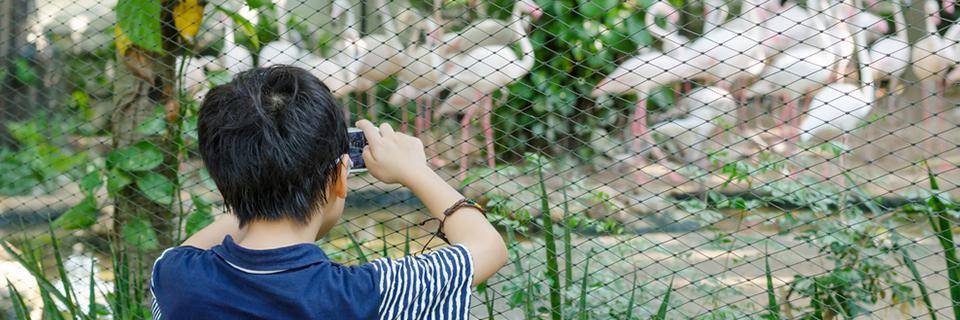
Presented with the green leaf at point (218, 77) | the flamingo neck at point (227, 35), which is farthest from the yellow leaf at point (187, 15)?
the flamingo neck at point (227, 35)

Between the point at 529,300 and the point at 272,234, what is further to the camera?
the point at 529,300

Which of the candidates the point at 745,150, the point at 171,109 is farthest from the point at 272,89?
the point at 745,150

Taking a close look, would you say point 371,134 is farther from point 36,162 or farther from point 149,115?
point 36,162

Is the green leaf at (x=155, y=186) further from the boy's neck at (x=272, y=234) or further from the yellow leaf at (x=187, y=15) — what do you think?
the boy's neck at (x=272, y=234)

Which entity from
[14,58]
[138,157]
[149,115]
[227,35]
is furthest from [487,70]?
[14,58]

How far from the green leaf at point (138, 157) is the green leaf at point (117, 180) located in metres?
0.02

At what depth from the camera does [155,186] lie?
7.58 ft

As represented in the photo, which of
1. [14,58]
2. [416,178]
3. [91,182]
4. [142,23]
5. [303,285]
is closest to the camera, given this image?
[303,285]

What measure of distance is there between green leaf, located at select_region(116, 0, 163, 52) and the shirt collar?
4.16 ft

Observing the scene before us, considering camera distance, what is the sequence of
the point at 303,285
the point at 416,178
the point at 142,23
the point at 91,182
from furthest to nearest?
the point at 91,182
the point at 142,23
the point at 416,178
the point at 303,285

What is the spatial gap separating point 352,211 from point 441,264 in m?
3.08

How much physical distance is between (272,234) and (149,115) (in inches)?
57.1

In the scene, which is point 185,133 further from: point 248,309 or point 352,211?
point 352,211

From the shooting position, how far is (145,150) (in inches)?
91.3
